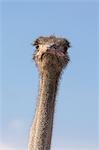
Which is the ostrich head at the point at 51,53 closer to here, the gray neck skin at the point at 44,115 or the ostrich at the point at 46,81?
the ostrich at the point at 46,81

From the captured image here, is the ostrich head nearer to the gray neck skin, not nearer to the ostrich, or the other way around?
the ostrich

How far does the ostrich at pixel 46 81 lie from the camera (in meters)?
4.27

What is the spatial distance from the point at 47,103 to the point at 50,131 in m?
0.36

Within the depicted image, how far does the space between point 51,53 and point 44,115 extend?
80 centimetres

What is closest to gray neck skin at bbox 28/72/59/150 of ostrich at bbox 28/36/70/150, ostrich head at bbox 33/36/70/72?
ostrich at bbox 28/36/70/150

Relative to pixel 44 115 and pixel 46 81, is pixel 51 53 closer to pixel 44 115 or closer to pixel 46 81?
pixel 46 81

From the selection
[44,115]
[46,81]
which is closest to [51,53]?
[46,81]

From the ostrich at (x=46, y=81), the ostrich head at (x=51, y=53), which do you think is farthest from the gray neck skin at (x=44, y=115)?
the ostrich head at (x=51, y=53)

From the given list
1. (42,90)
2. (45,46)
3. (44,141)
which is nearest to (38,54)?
(45,46)

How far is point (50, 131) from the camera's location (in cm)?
443

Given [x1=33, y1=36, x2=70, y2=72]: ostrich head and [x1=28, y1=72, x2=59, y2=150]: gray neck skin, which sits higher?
[x1=33, y1=36, x2=70, y2=72]: ostrich head

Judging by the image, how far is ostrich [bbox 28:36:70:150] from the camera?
14.0 ft

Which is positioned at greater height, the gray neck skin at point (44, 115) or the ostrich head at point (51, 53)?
the ostrich head at point (51, 53)

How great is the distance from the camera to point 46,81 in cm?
459
